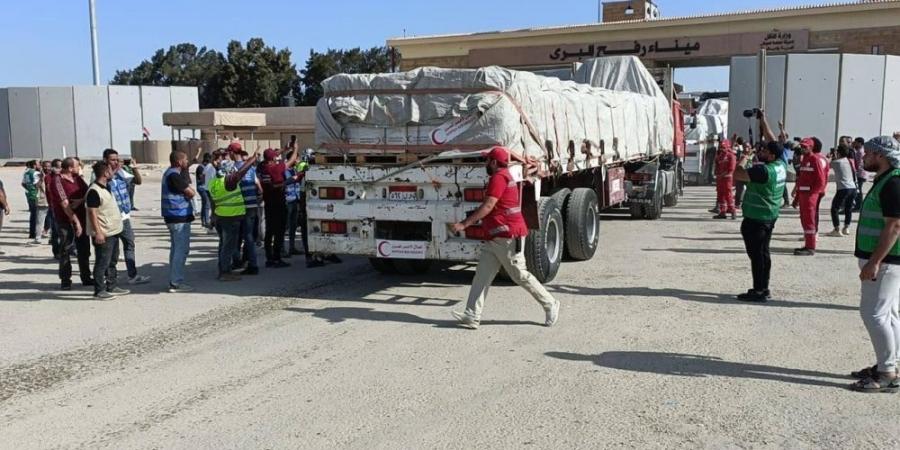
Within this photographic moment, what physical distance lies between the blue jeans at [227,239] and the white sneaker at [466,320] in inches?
147

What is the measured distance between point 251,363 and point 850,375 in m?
4.62

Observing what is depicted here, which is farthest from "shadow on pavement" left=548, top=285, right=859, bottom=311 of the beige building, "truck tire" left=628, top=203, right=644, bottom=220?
the beige building

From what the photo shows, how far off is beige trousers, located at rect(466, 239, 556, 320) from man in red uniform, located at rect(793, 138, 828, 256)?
619 cm

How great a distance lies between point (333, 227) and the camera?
868cm

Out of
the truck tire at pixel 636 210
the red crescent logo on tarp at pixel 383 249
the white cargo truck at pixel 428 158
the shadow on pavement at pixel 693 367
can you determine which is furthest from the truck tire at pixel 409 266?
the truck tire at pixel 636 210

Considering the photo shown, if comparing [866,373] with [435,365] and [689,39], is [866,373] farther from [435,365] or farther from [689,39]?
[689,39]

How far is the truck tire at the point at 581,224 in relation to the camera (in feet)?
33.7

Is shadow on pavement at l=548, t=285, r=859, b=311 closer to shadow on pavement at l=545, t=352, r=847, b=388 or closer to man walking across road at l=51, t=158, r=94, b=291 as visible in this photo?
shadow on pavement at l=545, t=352, r=847, b=388

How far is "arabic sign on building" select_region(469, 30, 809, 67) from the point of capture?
38.9 meters

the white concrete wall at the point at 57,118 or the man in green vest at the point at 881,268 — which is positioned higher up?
the white concrete wall at the point at 57,118

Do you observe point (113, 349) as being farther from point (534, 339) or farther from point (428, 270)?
point (428, 270)

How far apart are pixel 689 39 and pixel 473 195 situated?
36752 millimetres

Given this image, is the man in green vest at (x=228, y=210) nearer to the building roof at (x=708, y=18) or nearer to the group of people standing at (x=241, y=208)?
the group of people standing at (x=241, y=208)

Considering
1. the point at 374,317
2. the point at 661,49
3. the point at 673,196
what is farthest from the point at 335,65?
the point at 374,317
